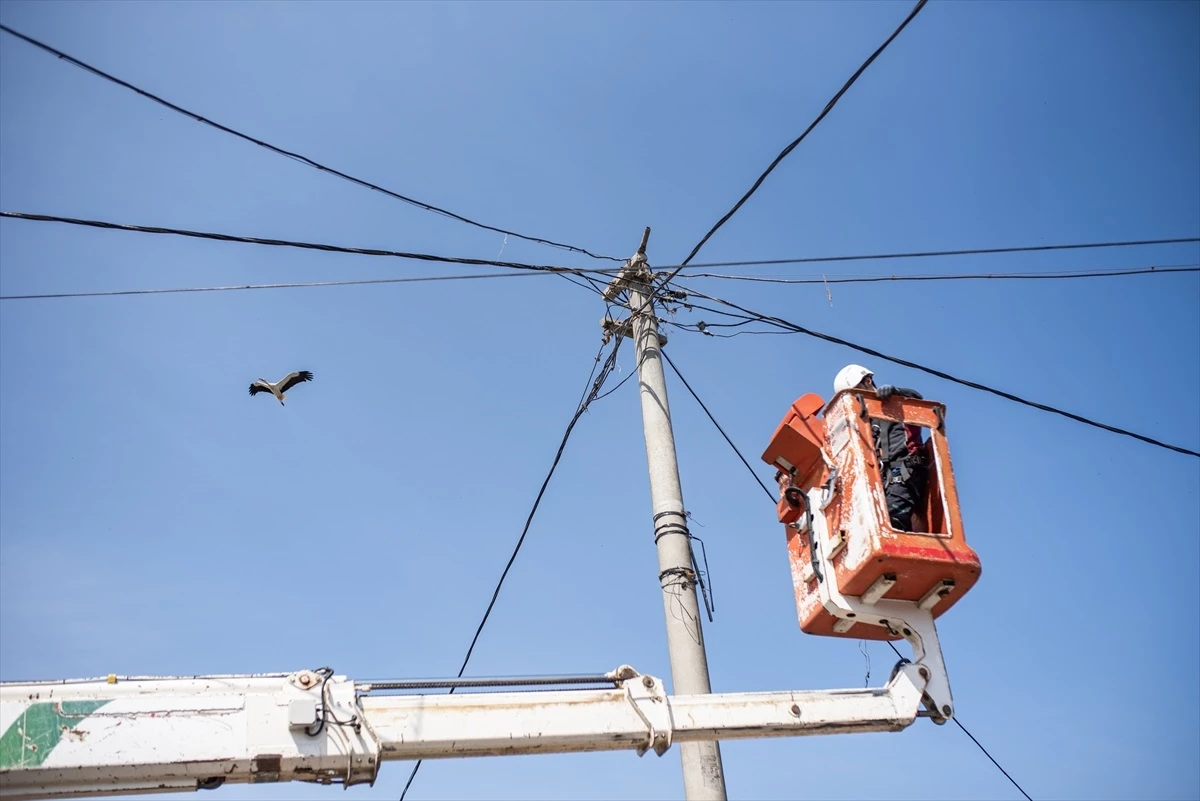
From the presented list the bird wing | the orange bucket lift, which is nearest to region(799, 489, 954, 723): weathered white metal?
the orange bucket lift

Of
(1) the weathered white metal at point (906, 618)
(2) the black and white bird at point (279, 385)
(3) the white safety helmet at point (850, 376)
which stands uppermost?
(2) the black and white bird at point (279, 385)

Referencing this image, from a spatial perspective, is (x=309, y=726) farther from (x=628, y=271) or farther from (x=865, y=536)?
(x=628, y=271)

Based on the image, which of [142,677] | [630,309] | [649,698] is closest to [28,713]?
[142,677]

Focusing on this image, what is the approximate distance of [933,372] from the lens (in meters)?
7.68

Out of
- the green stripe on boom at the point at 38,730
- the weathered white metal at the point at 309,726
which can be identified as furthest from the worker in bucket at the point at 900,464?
the green stripe on boom at the point at 38,730

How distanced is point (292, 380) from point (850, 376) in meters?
4.20

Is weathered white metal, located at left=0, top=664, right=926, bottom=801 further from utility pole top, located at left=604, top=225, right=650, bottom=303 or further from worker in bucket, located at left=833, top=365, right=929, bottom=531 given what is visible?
utility pole top, located at left=604, top=225, right=650, bottom=303

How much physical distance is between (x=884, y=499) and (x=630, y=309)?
3.33 meters

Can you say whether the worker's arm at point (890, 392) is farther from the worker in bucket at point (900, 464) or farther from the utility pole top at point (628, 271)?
the utility pole top at point (628, 271)

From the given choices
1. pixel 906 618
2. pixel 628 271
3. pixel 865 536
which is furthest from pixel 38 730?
pixel 628 271

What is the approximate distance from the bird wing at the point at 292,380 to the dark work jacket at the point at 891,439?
4.39m

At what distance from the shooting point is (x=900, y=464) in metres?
5.42

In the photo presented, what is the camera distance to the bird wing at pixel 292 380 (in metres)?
7.94

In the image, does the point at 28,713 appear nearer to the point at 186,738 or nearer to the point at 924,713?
the point at 186,738
